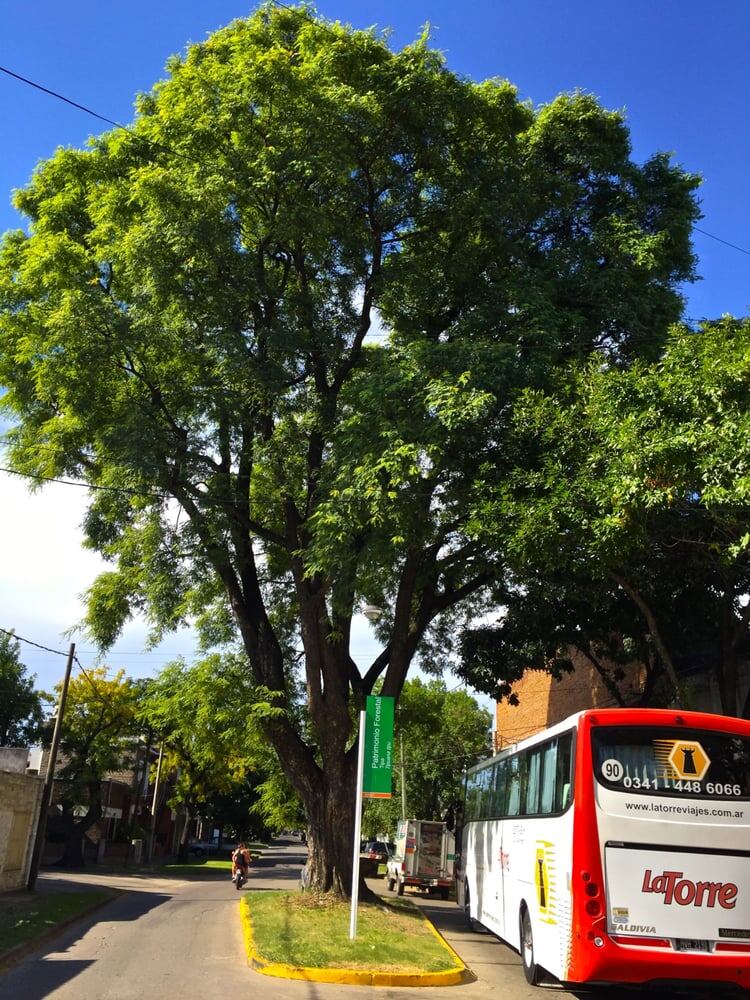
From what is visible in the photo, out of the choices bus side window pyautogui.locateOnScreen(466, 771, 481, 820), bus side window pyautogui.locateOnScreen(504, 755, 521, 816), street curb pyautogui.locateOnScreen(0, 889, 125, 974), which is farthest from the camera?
bus side window pyautogui.locateOnScreen(466, 771, 481, 820)

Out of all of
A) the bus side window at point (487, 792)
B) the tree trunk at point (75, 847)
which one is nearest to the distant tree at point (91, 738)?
the tree trunk at point (75, 847)

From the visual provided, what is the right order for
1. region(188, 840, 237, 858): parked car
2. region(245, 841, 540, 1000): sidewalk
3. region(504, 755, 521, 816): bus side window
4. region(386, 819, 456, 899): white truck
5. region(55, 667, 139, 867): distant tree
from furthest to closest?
region(188, 840, 237, 858): parked car < region(55, 667, 139, 867): distant tree < region(386, 819, 456, 899): white truck < region(504, 755, 521, 816): bus side window < region(245, 841, 540, 1000): sidewalk

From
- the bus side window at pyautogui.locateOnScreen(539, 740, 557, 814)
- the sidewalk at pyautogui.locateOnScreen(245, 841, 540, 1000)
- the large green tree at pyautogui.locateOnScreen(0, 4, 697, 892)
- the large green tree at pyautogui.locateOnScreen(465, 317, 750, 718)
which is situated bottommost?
the sidewalk at pyautogui.locateOnScreen(245, 841, 540, 1000)

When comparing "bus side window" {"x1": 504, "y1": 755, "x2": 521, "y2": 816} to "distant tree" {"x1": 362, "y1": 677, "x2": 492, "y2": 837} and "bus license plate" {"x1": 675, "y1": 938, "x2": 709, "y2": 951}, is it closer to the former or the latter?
"bus license plate" {"x1": 675, "y1": 938, "x2": 709, "y2": 951}

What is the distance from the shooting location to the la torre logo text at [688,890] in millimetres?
8453

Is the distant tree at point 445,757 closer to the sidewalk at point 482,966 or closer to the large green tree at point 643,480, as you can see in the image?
the sidewalk at point 482,966

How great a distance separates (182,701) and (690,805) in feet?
43.7

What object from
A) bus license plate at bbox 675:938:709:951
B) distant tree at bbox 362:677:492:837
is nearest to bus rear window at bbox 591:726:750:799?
bus license plate at bbox 675:938:709:951

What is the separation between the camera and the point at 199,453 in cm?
1722

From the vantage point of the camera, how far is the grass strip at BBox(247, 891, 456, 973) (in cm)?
1153

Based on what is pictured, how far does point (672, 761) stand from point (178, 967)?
22.8 ft

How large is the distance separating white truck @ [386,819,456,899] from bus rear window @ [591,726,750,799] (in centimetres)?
2072

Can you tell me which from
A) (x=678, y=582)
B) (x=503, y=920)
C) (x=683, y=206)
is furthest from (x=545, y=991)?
(x=683, y=206)

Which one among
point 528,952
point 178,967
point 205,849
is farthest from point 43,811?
point 205,849
